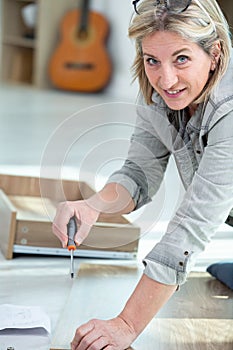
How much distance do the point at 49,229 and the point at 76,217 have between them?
45 centimetres

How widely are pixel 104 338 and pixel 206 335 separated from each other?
0.84 feet

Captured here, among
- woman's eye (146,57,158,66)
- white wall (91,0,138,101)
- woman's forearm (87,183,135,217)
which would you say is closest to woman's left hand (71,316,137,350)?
woman's forearm (87,183,135,217)

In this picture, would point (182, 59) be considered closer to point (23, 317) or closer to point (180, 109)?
point (180, 109)

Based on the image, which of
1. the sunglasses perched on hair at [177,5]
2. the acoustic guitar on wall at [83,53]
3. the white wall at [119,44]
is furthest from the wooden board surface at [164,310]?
the acoustic guitar on wall at [83,53]

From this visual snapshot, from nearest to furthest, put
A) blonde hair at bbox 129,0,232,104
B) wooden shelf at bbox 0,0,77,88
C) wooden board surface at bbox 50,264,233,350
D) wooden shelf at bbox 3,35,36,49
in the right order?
blonde hair at bbox 129,0,232,104 → wooden board surface at bbox 50,264,233,350 → wooden shelf at bbox 0,0,77,88 → wooden shelf at bbox 3,35,36,49

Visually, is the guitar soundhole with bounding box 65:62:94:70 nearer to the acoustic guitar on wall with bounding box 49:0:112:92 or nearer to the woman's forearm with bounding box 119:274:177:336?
the acoustic guitar on wall with bounding box 49:0:112:92

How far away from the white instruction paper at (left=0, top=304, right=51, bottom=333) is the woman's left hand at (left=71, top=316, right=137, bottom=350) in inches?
6.6

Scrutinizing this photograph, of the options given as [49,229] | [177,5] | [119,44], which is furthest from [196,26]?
[119,44]

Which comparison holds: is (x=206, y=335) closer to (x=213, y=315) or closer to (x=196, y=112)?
(x=213, y=315)

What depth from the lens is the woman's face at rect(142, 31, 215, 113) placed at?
4.23 ft

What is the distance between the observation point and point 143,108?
5.11 ft

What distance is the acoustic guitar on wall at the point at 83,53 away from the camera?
195 inches

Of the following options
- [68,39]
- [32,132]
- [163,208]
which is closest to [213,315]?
[163,208]

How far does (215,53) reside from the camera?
133cm
